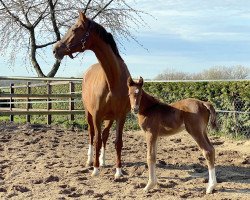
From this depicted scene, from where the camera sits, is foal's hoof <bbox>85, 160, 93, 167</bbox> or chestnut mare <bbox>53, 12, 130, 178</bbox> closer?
chestnut mare <bbox>53, 12, 130, 178</bbox>

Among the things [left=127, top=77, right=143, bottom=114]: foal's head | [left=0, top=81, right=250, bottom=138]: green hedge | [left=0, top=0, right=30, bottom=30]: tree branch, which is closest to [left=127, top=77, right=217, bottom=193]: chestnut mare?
[left=127, top=77, right=143, bottom=114]: foal's head

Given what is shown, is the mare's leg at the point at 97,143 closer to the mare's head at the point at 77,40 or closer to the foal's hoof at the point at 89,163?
the foal's hoof at the point at 89,163

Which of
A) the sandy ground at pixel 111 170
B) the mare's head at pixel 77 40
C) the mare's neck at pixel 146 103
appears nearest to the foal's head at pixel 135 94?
the mare's neck at pixel 146 103

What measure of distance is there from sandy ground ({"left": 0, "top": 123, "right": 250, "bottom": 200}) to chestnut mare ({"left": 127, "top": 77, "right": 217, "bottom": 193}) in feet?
1.22

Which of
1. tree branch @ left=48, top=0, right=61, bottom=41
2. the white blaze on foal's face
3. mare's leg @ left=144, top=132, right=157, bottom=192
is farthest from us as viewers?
tree branch @ left=48, top=0, right=61, bottom=41

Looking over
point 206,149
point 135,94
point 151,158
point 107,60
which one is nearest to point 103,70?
point 107,60

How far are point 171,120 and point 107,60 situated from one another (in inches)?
57.9

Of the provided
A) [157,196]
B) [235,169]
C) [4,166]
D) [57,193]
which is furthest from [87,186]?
[235,169]

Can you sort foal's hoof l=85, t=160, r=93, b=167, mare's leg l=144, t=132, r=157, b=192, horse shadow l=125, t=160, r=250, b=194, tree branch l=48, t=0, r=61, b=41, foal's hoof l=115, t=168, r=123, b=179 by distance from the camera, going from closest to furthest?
mare's leg l=144, t=132, r=157, b=192
horse shadow l=125, t=160, r=250, b=194
foal's hoof l=115, t=168, r=123, b=179
foal's hoof l=85, t=160, r=93, b=167
tree branch l=48, t=0, r=61, b=41

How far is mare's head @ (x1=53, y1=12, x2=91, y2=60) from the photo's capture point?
627 centimetres

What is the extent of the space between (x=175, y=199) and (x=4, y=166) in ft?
10.2

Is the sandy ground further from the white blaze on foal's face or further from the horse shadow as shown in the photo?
the white blaze on foal's face

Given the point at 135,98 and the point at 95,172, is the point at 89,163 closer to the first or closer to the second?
the point at 95,172

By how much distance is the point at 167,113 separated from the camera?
5.51 metres
